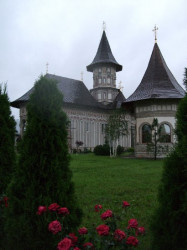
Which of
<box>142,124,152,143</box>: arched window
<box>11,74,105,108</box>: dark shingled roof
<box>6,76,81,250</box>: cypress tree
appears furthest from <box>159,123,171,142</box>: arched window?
<box>6,76,81,250</box>: cypress tree

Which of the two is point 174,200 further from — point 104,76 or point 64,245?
point 104,76

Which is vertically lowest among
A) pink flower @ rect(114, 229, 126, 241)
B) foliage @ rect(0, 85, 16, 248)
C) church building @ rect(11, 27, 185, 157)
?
pink flower @ rect(114, 229, 126, 241)

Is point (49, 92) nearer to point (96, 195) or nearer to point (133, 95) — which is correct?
point (96, 195)

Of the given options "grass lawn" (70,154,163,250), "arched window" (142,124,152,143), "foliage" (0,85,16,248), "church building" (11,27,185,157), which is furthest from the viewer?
→ "arched window" (142,124,152,143)

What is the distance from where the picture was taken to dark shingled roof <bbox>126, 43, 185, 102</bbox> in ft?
69.2

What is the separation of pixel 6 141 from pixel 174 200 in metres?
3.99

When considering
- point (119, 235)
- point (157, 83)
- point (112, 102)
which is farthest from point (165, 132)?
point (119, 235)

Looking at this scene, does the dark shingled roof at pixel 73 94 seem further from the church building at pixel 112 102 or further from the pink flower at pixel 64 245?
the pink flower at pixel 64 245

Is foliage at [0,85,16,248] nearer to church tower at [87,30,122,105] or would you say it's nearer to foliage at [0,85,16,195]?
foliage at [0,85,16,195]

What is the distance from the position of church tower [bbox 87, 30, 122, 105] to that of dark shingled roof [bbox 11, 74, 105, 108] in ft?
9.16

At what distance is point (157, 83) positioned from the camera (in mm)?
22312

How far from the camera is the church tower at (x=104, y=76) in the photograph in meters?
37.6

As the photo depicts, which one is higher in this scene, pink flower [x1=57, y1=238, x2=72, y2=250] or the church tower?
the church tower

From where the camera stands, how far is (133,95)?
22734 millimetres
